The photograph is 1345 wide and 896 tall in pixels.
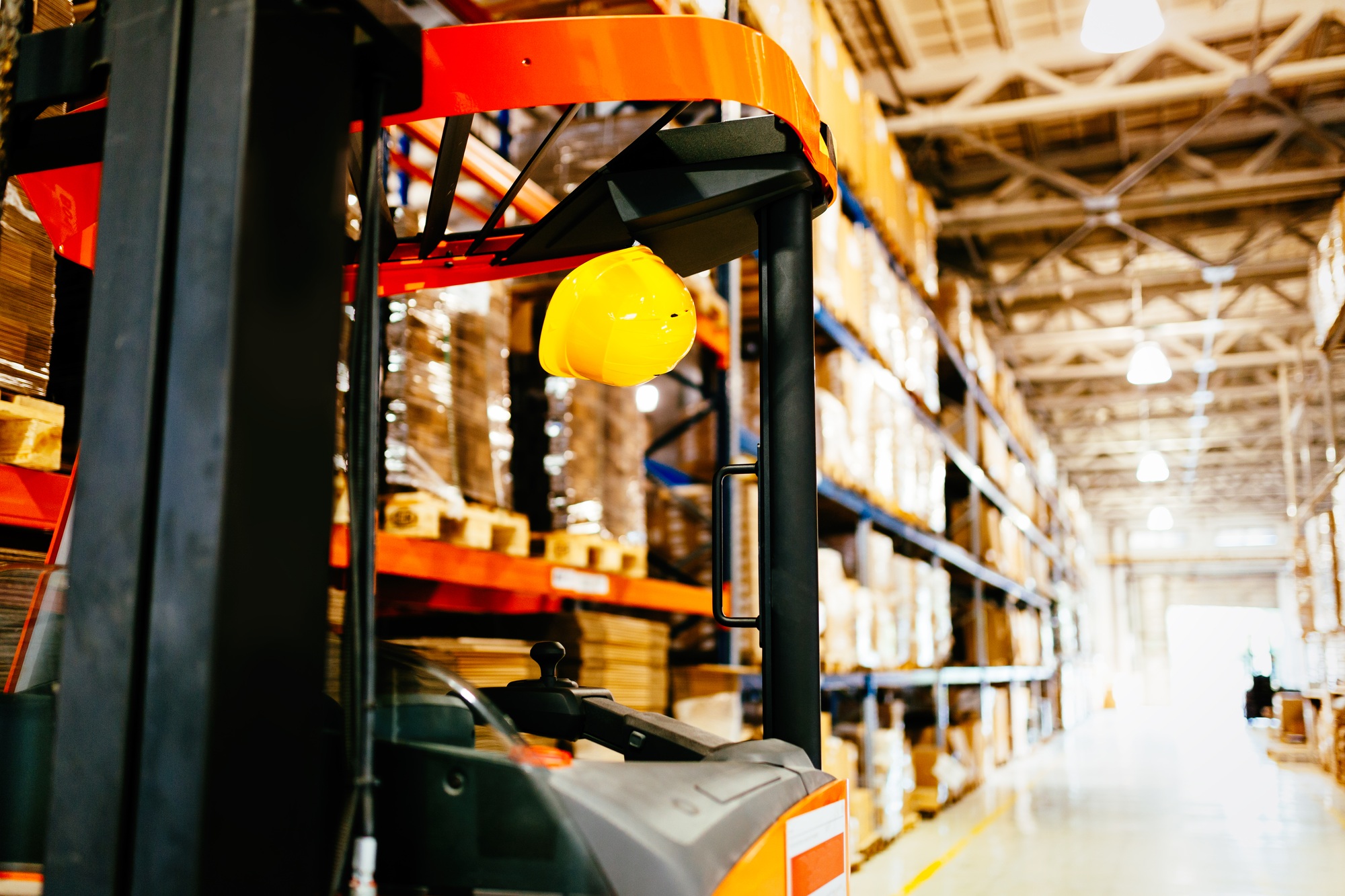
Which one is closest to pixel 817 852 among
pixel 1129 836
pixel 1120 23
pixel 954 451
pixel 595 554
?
pixel 595 554

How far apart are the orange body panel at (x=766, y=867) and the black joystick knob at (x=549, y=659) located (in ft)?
1.43

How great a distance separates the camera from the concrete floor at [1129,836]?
534cm

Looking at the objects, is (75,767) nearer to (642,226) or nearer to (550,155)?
(642,226)

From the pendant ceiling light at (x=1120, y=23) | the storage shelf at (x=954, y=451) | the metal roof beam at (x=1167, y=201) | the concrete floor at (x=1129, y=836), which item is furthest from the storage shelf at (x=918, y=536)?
the metal roof beam at (x=1167, y=201)

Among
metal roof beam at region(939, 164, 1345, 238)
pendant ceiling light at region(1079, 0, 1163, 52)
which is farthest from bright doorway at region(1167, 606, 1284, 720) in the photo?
pendant ceiling light at region(1079, 0, 1163, 52)

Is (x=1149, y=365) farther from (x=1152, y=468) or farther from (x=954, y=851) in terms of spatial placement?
(x=954, y=851)

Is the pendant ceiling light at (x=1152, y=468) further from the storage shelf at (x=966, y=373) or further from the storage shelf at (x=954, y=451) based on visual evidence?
the storage shelf at (x=954, y=451)

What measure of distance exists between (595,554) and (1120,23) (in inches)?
166

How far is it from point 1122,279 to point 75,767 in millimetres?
13910

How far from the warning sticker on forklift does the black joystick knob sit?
0.44 m

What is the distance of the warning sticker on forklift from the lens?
4.58 ft

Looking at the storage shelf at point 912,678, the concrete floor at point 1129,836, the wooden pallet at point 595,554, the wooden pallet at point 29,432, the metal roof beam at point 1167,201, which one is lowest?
the concrete floor at point 1129,836

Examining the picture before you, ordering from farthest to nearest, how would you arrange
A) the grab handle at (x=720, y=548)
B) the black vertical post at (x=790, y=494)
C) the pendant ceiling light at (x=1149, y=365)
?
the pendant ceiling light at (x=1149, y=365) → the grab handle at (x=720, y=548) → the black vertical post at (x=790, y=494)

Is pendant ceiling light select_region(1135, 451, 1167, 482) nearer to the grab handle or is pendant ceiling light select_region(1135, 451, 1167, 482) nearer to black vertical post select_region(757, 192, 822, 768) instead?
the grab handle
